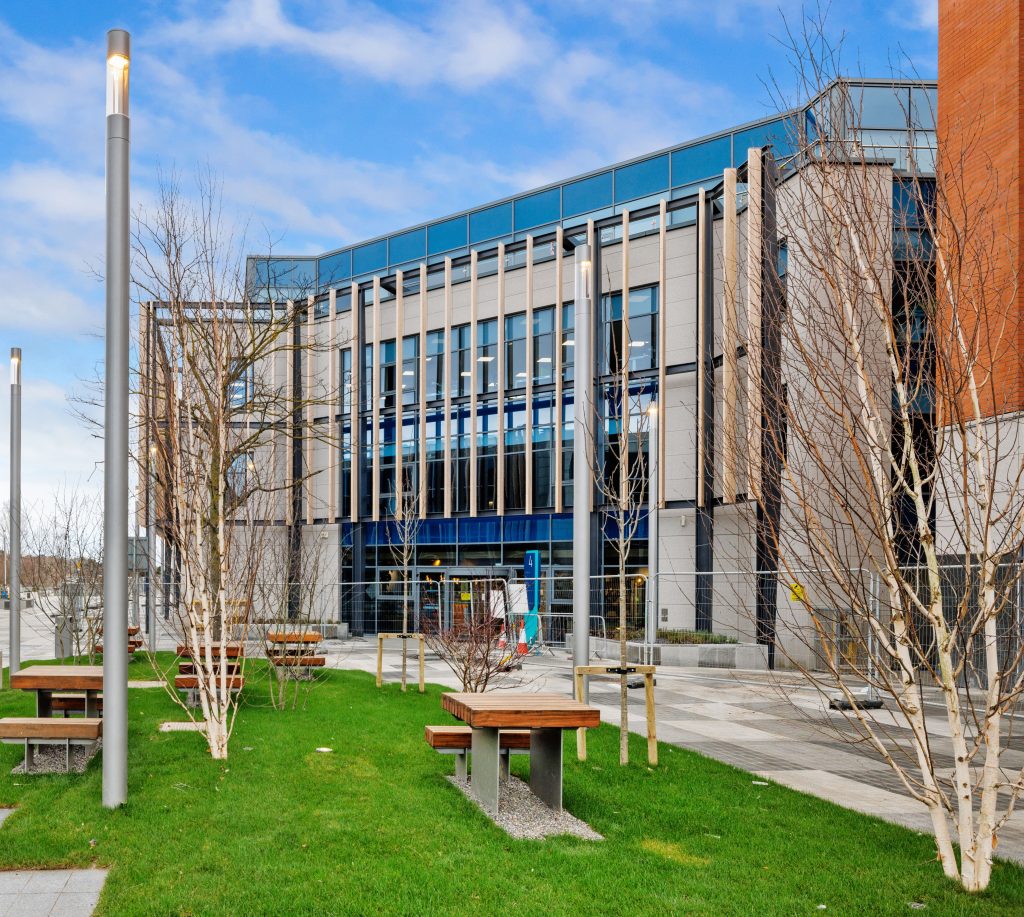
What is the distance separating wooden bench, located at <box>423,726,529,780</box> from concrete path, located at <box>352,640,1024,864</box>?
2.45 metres

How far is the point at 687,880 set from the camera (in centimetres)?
671

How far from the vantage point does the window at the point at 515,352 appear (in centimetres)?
3728

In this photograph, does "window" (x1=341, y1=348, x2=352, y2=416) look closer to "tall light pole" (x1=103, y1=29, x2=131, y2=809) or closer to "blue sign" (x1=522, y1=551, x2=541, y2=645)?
"blue sign" (x1=522, y1=551, x2=541, y2=645)

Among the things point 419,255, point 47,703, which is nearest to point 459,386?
point 419,255

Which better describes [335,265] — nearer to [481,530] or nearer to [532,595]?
[481,530]

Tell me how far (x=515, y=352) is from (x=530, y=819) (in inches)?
1174

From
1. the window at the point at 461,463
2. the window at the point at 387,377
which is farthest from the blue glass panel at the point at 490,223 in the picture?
the window at the point at 461,463

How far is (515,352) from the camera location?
1475 inches

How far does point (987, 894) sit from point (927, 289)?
3.74 meters

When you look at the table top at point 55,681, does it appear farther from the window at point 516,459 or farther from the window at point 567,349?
the window at point 516,459

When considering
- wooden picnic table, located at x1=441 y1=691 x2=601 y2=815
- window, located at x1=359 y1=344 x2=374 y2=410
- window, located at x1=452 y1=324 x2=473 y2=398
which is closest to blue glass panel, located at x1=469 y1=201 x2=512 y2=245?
window, located at x1=452 y1=324 x2=473 y2=398

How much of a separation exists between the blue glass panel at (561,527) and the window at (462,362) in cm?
596

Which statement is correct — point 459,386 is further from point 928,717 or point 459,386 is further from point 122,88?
point 122,88

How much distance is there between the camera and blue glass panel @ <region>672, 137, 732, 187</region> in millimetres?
36844
